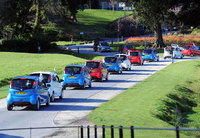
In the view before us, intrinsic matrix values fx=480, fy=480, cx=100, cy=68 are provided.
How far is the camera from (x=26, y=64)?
53375mm

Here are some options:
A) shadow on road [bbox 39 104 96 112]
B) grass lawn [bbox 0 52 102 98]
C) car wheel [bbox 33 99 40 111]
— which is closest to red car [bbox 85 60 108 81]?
grass lawn [bbox 0 52 102 98]

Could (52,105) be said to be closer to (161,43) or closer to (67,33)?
(161,43)

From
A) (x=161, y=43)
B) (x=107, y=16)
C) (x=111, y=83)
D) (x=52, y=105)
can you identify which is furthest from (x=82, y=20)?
(x=52, y=105)

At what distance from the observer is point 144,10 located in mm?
75750

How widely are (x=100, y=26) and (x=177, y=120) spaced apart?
4203 inches

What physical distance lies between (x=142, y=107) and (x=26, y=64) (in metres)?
31.3

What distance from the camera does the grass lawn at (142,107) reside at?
1900cm

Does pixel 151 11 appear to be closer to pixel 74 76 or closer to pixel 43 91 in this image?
pixel 74 76

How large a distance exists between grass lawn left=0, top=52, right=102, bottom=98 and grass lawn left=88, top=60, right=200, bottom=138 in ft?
33.2

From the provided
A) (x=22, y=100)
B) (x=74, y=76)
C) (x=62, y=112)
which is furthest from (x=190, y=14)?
(x=22, y=100)

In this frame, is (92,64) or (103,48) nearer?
(92,64)

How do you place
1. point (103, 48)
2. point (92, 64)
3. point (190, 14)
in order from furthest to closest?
point (103, 48)
point (190, 14)
point (92, 64)

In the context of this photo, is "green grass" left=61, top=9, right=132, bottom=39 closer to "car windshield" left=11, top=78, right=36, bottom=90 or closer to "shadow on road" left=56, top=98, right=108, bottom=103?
"shadow on road" left=56, top=98, right=108, bottom=103

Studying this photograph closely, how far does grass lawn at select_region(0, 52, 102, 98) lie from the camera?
144ft
